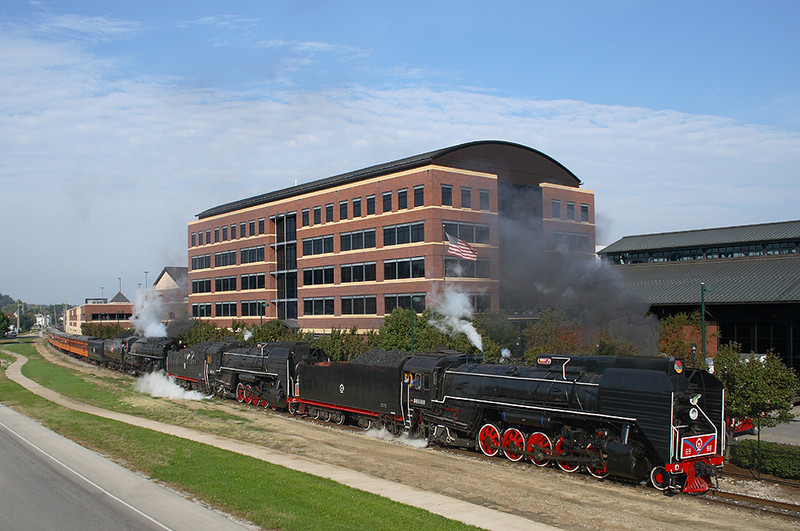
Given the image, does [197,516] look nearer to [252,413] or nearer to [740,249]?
[252,413]

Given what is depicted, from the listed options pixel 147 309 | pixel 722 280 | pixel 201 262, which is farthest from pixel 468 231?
pixel 201 262

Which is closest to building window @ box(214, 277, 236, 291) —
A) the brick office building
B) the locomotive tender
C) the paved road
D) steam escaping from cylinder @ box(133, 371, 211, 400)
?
the brick office building

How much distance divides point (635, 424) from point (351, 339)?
3089cm

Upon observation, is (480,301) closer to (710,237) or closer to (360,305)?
(360,305)

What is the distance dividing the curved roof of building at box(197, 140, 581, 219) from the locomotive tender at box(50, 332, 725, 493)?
28.5 meters

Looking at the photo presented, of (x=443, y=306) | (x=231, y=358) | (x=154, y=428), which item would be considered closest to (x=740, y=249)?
(x=443, y=306)

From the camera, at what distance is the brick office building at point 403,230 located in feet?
180

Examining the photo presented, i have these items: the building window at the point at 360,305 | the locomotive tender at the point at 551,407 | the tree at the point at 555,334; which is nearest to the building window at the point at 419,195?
the building window at the point at 360,305

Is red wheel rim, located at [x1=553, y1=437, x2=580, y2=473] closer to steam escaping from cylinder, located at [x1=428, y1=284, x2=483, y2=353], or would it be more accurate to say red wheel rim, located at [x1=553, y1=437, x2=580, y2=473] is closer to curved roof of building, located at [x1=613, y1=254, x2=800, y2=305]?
steam escaping from cylinder, located at [x1=428, y1=284, x2=483, y2=353]

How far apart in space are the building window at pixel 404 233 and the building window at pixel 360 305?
219 inches

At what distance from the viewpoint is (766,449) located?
69.3ft

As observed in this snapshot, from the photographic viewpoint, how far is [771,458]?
20.6 metres

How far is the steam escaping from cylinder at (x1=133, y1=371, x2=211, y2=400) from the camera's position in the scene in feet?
144

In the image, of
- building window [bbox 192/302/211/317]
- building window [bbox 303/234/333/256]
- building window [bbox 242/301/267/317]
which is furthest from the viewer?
building window [bbox 192/302/211/317]
